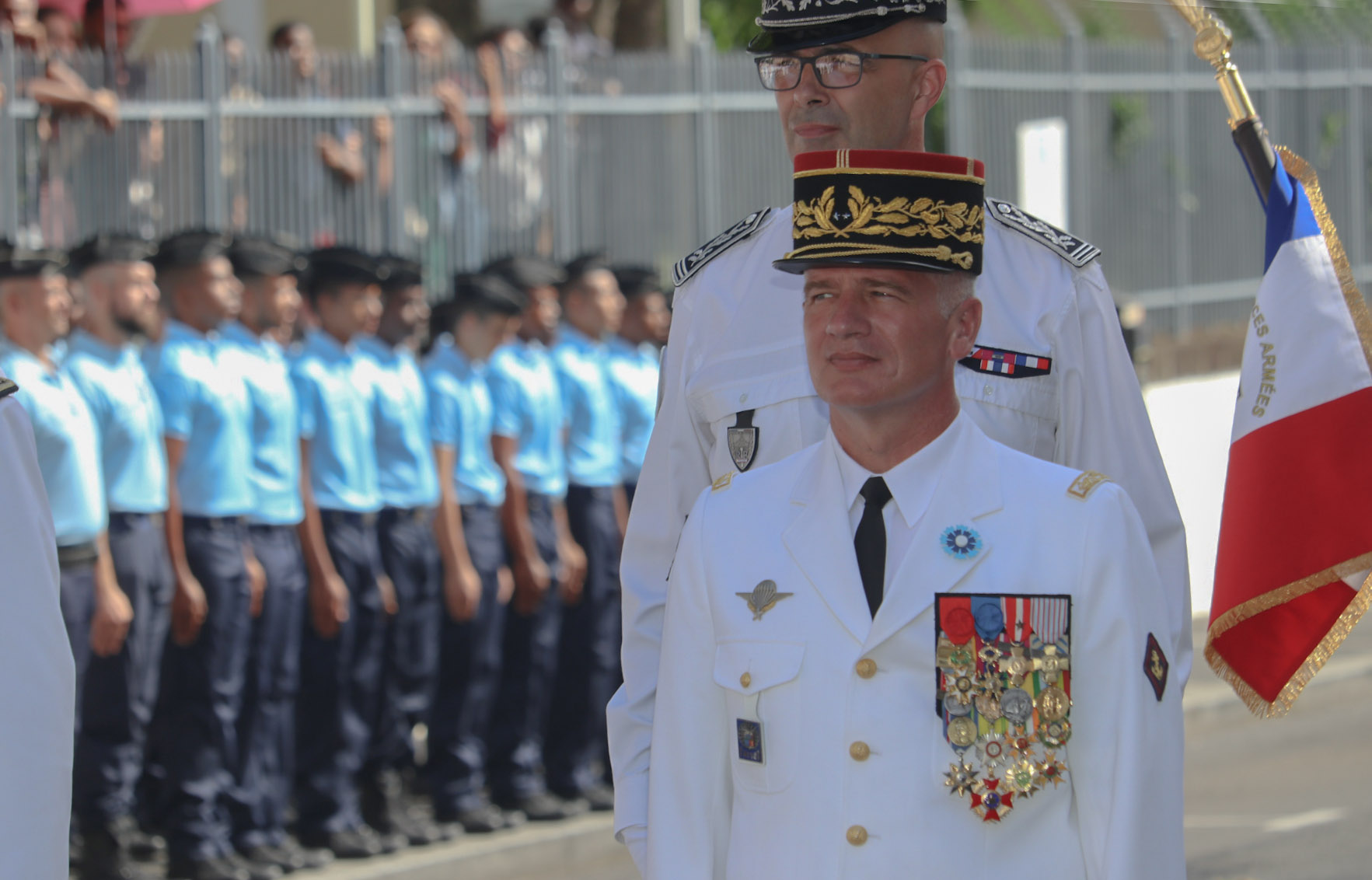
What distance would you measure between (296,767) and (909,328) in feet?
18.6

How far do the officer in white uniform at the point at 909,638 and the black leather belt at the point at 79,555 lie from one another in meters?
4.40

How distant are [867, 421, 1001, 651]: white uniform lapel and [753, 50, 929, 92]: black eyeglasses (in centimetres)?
72

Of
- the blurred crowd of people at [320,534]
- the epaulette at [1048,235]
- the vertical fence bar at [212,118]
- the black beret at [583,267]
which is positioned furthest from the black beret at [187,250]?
the epaulette at [1048,235]

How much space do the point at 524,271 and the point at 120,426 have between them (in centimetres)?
243

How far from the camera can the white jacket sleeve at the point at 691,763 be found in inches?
106

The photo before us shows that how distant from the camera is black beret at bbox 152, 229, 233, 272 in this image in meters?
7.44

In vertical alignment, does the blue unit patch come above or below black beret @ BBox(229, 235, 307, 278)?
below

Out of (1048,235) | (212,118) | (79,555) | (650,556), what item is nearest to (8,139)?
(212,118)

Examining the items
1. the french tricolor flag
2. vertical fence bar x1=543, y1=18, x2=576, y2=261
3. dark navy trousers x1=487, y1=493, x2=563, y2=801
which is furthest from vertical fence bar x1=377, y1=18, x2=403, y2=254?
the french tricolor flag

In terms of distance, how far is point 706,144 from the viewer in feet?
37.1

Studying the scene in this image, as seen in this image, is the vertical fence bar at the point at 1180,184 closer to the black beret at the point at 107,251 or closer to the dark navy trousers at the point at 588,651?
the dark navy trousers at the point at 588,651

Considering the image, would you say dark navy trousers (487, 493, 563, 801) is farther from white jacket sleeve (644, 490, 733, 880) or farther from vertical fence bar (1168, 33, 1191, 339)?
Result: vertical fence bar (1168, 33, 1191, 339)

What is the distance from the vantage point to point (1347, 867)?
752 cm

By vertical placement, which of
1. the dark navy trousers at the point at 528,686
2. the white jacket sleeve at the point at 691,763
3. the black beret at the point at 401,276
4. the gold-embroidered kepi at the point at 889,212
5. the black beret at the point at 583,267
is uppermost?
the black beret at the point at 583,267
